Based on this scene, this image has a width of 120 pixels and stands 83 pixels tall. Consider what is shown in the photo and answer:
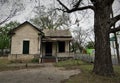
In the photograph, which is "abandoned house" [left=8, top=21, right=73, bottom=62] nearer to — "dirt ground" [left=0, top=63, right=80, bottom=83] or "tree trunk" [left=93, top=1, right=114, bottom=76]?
"dirt ground" [left=0, top=63, right=80, bottom=83]

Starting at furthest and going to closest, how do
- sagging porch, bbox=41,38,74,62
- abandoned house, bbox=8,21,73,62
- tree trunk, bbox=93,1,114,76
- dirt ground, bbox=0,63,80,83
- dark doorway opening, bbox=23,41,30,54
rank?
1. sagging porch, bbox=41,38,74,62
2. dark doorway opening, bbox=23,41,30,54
3. abandoned house, bbox=8,21,73,62
4. tree trunk, bbox=93,1,114,76
5. dirt ground, bbox=0,63,80,83

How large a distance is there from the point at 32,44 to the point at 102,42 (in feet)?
50.9

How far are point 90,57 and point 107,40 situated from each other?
36.7ft

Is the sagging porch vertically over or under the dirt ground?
over

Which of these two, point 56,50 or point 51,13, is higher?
point 51,13

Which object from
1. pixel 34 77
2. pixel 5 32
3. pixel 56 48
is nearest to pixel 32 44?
pixel 56 48

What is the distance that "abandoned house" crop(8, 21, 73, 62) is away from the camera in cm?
2440

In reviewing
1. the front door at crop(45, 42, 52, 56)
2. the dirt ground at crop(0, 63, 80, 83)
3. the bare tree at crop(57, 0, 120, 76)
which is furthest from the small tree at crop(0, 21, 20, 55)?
the bare tree at crop(57, 0, 120, 76)

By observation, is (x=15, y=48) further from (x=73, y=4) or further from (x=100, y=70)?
(x=100, y=70)

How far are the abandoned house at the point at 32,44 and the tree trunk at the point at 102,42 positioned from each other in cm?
1370

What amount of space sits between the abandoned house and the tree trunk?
45.0 feet

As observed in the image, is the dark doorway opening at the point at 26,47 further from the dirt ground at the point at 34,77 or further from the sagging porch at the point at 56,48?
the dirt ground at the point at 34,77

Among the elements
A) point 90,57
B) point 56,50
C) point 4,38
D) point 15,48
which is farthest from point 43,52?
point 4,38

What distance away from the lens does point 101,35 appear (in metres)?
11.0
